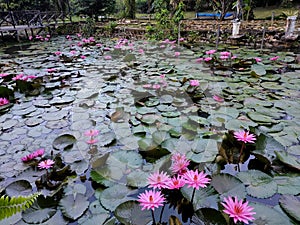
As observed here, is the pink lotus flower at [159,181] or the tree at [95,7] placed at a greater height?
the tree at [95,7]

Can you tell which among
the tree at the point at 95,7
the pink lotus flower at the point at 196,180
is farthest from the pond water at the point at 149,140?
the tree at the point at 95,7

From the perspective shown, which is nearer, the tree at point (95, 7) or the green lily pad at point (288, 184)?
the green lily pad at point (288, 184)

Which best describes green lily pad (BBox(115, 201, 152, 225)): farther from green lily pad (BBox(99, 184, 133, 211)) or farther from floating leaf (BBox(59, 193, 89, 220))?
floating leaf (BBox(59, 193, 89, 220))

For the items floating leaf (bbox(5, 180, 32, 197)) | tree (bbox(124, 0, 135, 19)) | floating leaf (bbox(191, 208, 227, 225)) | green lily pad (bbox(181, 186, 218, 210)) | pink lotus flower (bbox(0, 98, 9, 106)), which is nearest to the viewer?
floating leaf (bbox(191, 208, 227, 225))

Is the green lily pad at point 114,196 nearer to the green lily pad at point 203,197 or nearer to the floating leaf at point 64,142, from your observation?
the green lily pad at point 203,197

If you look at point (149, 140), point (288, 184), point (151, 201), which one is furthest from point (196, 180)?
point (149, 140)

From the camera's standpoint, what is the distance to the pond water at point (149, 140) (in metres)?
1.07

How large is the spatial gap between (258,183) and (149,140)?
29.2 inches

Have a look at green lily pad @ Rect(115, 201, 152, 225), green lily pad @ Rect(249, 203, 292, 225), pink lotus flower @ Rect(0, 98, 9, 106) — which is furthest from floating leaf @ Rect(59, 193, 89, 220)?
pink lotus flower @ Rect(0, 98, 9, 106)

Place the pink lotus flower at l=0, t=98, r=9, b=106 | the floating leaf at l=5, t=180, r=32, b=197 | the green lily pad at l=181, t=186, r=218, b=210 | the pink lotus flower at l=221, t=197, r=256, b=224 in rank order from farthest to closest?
the pink lotus flower at l=0, t=98, r=9, b=106 < the floating leaf at l=5, t=180, r=32, b=197 < the green lily pad at l=181, t=186, r=218, b=210 < the pink lotus flower at l=221, t=197, r=256, b=224

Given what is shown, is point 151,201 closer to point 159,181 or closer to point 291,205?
point 159,181

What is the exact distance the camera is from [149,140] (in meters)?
1.59

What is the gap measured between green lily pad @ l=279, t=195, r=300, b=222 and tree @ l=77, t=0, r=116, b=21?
10625 mm

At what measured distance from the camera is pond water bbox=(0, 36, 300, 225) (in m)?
1.07
